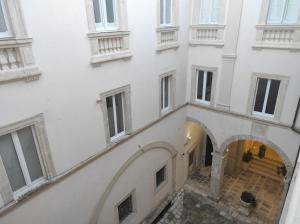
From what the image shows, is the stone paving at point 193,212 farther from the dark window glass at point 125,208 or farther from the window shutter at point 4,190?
the window shutter at point 4,190

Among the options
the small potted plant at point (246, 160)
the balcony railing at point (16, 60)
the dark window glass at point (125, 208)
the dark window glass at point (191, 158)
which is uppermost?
Result: the balcony railing at point (16, 60)

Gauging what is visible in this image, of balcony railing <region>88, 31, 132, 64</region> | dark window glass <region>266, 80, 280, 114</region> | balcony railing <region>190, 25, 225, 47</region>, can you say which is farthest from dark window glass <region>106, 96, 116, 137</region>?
dark window glass <region>266, 80, 280, 114</region>

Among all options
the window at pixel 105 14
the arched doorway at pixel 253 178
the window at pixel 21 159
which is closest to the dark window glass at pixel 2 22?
the window at pixel 21 159

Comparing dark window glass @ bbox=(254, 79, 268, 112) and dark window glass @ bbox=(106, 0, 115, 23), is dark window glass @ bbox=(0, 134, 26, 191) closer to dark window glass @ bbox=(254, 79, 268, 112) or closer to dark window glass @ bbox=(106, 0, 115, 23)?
dark window glass @ bbox=(106, 0, 115, 23)

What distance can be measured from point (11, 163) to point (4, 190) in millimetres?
700

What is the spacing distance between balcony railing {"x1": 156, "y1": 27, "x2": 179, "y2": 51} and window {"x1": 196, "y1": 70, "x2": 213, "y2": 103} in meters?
2.21

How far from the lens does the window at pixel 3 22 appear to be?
5387 mm

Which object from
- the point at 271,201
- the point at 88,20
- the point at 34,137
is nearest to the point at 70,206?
the point at 34,137

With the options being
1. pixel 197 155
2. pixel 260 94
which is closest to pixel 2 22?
pixel 260 94

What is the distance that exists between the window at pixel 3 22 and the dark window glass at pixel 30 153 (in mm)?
2463

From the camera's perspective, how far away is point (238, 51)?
34.9 ft

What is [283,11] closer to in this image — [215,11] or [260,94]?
[215,11]

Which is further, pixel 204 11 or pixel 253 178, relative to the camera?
pixel 253 178

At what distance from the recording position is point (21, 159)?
6.68 metres
